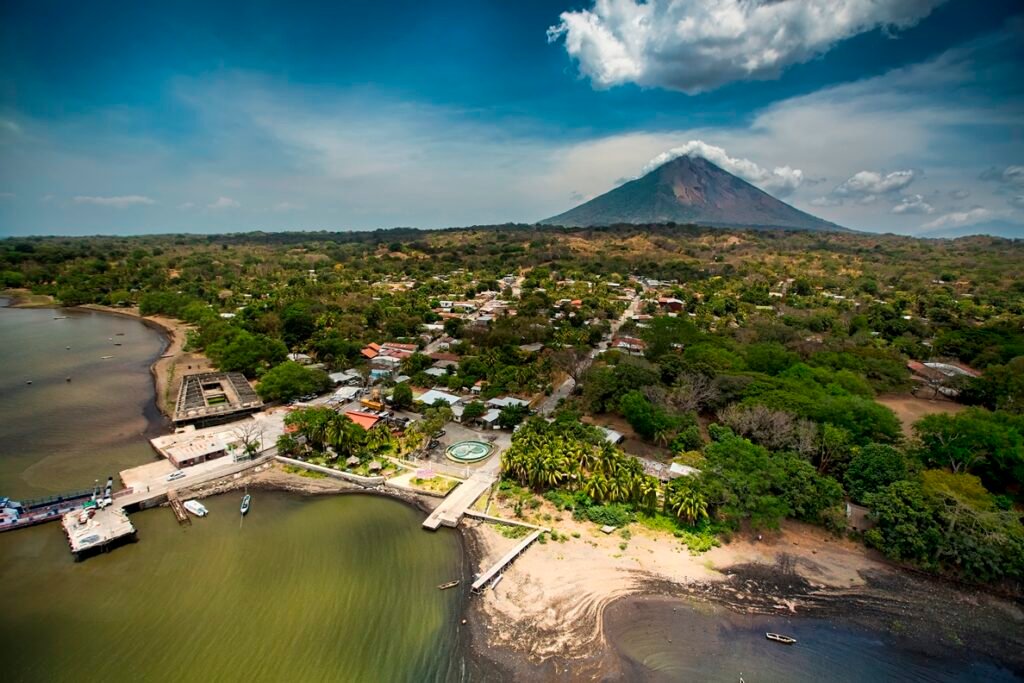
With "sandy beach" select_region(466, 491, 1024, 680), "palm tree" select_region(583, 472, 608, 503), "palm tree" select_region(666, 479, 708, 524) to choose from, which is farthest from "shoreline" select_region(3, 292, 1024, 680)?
"palm tree" select_region(583, 472, 608, 503)

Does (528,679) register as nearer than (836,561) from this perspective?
Yes

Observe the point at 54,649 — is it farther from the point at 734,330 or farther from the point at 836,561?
the point at 734,330

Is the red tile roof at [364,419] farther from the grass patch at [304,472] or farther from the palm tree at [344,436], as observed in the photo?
the grass patch at [304,472]

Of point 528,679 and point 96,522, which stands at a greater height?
point 96,522

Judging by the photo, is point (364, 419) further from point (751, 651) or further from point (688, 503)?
point (751, 651)

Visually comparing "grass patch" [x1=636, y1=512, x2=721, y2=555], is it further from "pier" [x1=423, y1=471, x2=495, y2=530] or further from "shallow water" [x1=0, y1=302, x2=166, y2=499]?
"shallow water" [x1=0, y1=302, x2=166, y2=499]

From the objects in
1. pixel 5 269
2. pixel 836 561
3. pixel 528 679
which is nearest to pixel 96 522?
pixel 528 679

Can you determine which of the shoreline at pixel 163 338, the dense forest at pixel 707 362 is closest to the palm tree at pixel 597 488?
the dense forest at pixel 707 362
